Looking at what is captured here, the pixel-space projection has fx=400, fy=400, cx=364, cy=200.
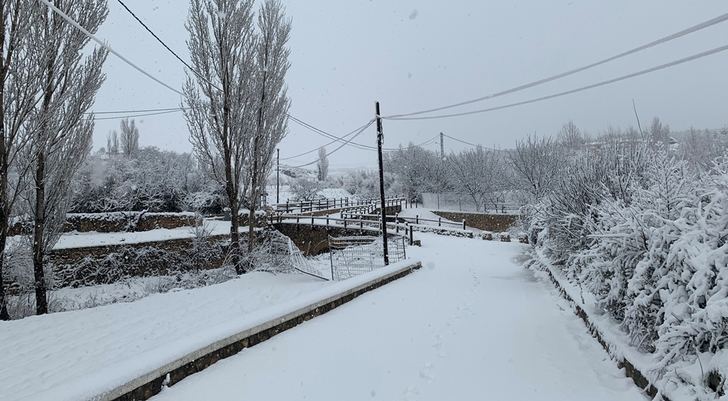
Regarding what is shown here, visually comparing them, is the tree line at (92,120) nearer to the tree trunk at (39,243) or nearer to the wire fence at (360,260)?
the tree trunk at (39,243)

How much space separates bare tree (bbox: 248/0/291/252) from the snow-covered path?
30.1ft

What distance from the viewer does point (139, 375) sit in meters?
3.56

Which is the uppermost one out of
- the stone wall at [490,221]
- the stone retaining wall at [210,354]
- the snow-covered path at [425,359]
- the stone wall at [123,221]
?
the stone wall at [123,221]

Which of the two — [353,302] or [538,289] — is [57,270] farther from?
[538,289]

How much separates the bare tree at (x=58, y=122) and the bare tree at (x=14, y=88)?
28 centimetres

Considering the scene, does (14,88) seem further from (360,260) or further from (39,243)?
(360,260)

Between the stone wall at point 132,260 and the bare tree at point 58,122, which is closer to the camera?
the bare tree at point 58,122

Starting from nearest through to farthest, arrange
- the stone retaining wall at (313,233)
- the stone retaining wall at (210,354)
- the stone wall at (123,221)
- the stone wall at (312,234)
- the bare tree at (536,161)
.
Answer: the stone retaining wall at (210,354) < the stone wall at (123,221) < the stone retaining wall at (313,233) < the stone wall at (312,234) < the bare tree at (536,161)

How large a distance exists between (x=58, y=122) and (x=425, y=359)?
9.85 m

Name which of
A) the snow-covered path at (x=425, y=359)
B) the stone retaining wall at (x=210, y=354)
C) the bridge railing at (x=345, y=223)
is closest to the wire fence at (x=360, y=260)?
the bridge railing at (x=345, y=223)

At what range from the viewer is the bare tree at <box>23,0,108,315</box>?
9023mm

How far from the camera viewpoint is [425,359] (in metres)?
4.72

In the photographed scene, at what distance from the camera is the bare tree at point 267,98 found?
607 inches

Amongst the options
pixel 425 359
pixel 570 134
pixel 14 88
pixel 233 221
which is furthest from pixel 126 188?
pixel 570 134
